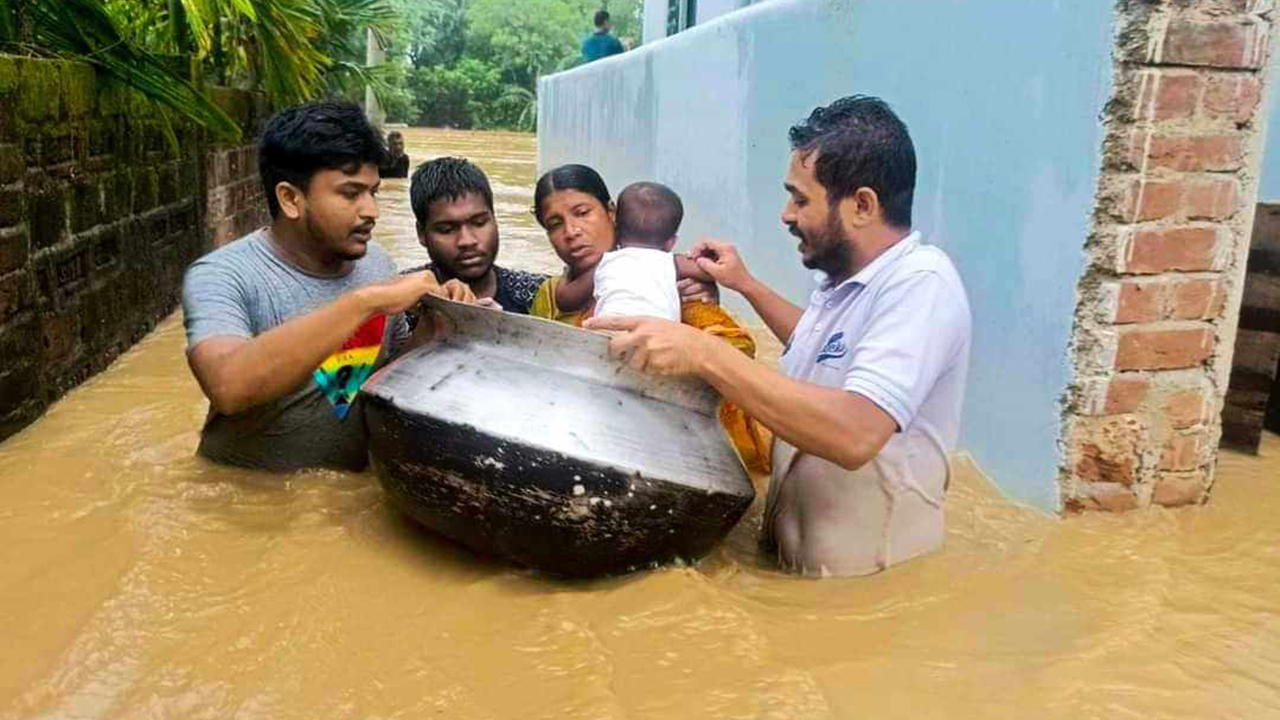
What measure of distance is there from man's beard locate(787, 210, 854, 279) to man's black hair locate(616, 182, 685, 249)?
0.66 m

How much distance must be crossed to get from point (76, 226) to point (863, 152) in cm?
332

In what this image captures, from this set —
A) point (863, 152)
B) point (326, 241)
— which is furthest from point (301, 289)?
point (863, 152)

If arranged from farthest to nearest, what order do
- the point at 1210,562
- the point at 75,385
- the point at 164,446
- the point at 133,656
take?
the point at 75,385 → the point at 164,446 → the point at 1210,562 → the point at 133,656

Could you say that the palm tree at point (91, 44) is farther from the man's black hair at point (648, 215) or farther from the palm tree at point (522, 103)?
the palm tree at point (522, 103)

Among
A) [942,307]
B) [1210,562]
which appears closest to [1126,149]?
[942,307]

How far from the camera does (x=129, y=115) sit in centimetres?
502

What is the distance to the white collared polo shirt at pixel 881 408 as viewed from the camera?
7.57 feet

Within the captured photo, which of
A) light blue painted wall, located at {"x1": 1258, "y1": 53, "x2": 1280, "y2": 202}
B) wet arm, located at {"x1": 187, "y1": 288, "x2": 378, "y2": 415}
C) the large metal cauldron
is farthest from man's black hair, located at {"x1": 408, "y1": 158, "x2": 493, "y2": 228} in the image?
light blue painted wall, located at {"x1": 1258, "y1": 53, "x2": 1280, "y2": 202}

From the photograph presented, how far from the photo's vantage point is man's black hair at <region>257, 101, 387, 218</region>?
2.96 meters

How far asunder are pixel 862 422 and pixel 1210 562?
1.11 meters

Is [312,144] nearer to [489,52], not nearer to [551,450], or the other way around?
[551,450]

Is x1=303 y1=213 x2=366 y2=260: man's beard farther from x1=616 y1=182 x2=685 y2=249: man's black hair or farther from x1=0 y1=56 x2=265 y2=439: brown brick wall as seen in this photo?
x1=0 y1=56 x2=265 y2=439: brown brick wall

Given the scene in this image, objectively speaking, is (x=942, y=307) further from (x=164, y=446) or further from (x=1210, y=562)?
(x=164, y=446)

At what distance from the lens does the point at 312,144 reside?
2953 millimetres
